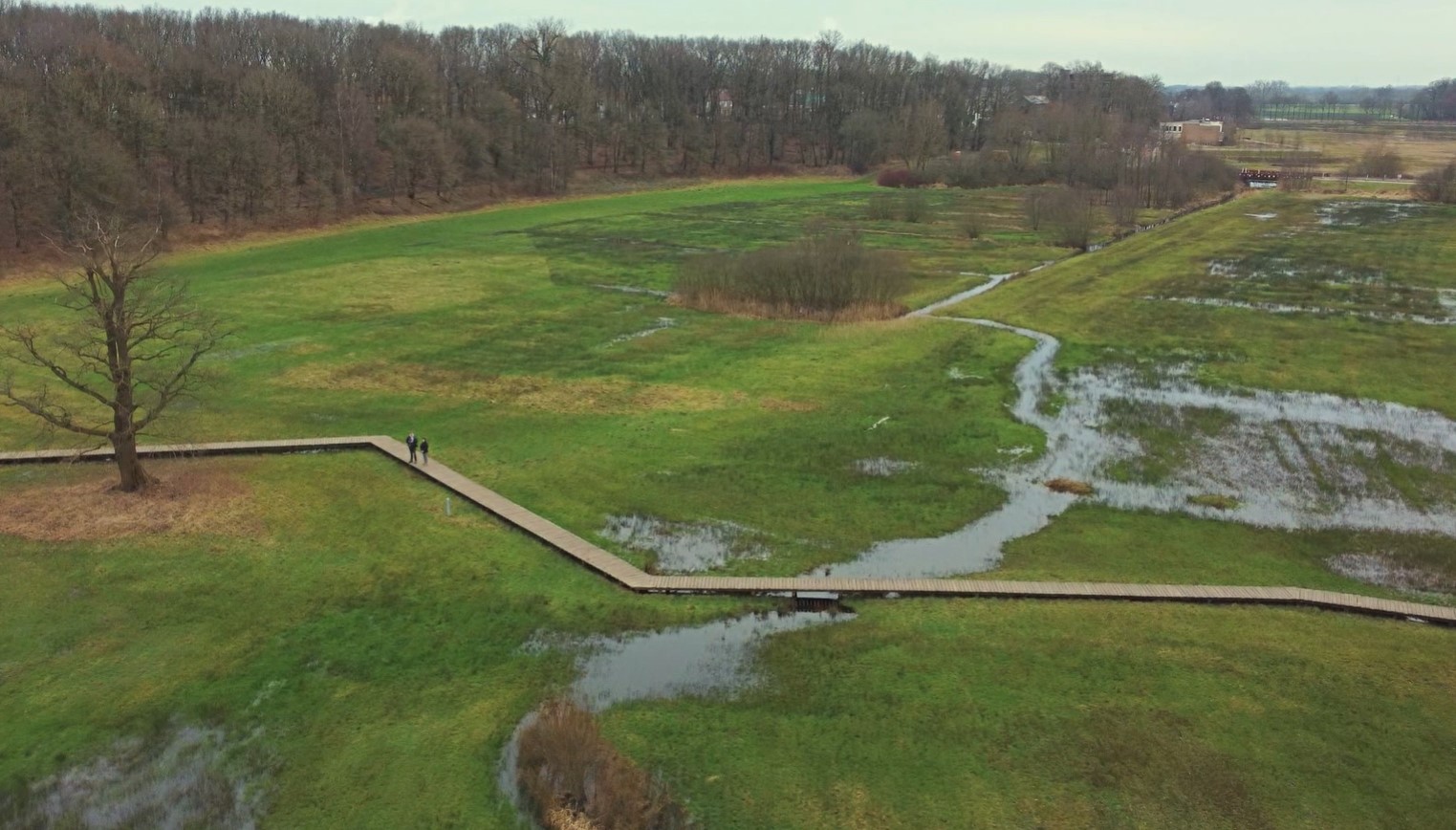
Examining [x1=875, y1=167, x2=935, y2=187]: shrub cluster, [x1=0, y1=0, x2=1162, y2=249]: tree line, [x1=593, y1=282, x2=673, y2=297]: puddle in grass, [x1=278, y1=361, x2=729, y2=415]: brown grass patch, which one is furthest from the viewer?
[x1=875, y1=167, x2=935, y2=187]: shrub cluster

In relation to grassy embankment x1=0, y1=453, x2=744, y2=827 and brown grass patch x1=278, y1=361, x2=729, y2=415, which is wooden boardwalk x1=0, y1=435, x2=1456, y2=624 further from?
brown grass patch x1=278, y1=361, x2=729, y2=415

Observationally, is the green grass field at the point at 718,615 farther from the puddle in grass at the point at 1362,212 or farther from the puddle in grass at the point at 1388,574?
the puddle in grass at the point at 1362,212

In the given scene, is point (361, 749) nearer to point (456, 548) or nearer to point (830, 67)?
point (456, 548)

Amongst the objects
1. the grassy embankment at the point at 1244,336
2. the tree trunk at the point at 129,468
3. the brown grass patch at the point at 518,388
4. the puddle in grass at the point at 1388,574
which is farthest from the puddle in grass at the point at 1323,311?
the tree trunk at the point at 129,468

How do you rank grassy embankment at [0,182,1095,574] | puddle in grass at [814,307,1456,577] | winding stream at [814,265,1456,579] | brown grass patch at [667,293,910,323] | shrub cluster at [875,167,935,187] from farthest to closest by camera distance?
shrub cluster at [875,167,935,187]
brown grass patch at [667,293,910,323]
grassy embankment at [0,182,1095,574]
puddle in grass at [814,307,1456,577]
winding stream at [814,265,1456,579]

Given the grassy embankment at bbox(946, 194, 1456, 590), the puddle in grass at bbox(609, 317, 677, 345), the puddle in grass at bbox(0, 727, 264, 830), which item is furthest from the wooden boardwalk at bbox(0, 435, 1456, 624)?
the puddle in grass at bbox(609, 317, 677, 345)
